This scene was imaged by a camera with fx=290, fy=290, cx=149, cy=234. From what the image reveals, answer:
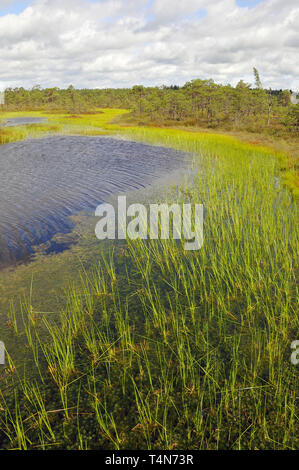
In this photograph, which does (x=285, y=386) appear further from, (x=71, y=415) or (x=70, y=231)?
(x=70, y=231)

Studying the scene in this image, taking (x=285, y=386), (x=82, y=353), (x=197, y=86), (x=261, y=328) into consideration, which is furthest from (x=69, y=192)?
(x=197, y=86)

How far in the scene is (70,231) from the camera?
31.4 feet

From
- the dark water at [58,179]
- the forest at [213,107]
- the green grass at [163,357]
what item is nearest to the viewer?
the green grass at [163,357]

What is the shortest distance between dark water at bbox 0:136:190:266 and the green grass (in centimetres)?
295

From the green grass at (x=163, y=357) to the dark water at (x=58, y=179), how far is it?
2.95m

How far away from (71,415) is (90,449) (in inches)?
20.8

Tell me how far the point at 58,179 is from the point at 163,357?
1309 centimetres

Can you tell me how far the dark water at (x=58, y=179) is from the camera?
962 centimetres

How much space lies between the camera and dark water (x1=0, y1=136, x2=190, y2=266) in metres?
9.62

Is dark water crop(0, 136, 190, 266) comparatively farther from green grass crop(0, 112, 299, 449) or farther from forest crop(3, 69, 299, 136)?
forest crop(3, 69, 299, 136)

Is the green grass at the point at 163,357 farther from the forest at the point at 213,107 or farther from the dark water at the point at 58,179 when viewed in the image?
the forest at the point at 213,107

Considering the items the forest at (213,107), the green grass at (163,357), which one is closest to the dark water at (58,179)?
the green grass at (163,357)

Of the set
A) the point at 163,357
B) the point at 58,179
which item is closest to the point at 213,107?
the point at 58,179

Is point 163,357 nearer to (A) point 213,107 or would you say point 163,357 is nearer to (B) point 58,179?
(B) point 58,179
